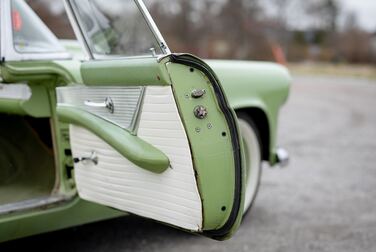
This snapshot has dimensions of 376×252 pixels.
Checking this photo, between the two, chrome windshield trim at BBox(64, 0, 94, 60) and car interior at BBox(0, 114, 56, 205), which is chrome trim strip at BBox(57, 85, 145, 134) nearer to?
chrome windshield trim at BBox(64, 0, 94, 60)

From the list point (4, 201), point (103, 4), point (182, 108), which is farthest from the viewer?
point (103, 4)

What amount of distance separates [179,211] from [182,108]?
0.49 m

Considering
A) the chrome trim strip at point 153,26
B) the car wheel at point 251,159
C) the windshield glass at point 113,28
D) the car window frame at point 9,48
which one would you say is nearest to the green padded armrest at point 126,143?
the chrome trim strip at point 153,26

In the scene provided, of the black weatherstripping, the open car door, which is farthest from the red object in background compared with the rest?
the black weatherstripping

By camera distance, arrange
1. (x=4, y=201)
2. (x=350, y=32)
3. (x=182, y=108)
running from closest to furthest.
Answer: (x=182, y=108) < (x=4, y=201) < (x=350, y=32)

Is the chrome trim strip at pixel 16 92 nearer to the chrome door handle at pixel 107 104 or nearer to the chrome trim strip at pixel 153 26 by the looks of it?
the chrome door handle at pixel 107 104

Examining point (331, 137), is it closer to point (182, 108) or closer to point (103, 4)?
point (103, 4)

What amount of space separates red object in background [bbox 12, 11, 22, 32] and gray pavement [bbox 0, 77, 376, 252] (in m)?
1.43

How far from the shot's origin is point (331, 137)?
815cm

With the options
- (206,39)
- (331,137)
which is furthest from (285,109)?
(206,39)

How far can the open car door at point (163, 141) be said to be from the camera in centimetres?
252

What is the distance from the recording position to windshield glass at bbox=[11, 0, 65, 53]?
366 centimetres

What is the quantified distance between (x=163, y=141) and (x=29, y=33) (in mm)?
1644

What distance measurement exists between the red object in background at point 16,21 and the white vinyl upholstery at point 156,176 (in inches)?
45.7
